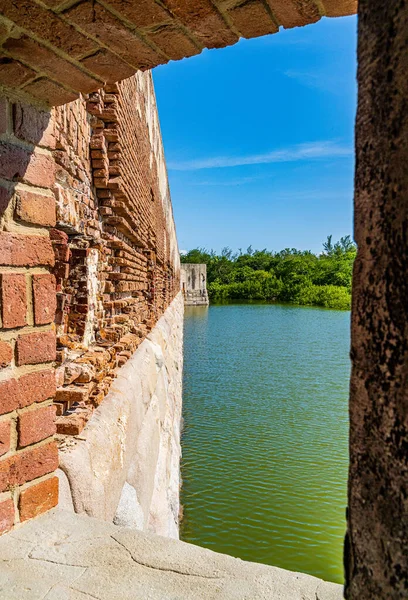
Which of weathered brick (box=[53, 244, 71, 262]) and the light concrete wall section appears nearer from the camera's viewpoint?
the light concrete wall section

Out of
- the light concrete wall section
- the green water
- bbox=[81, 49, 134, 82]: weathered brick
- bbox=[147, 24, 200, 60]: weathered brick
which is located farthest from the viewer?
the green water

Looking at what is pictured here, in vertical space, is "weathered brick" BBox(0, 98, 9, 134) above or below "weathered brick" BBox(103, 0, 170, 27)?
below

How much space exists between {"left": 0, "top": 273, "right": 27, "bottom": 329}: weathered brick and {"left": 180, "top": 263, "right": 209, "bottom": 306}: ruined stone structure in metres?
42.6

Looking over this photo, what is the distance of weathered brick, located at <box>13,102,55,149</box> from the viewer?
5.74 ft

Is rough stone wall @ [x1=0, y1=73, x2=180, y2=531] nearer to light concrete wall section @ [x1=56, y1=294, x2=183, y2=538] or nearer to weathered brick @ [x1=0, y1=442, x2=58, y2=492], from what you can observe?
weathered brick @ [x1=0, y1=442, x2=58, y2=492]

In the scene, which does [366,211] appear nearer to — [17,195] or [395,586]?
[395,586]

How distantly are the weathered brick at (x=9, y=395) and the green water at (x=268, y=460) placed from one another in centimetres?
371

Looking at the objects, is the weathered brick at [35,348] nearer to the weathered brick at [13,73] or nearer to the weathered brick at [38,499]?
the weathered brick at [38,499]

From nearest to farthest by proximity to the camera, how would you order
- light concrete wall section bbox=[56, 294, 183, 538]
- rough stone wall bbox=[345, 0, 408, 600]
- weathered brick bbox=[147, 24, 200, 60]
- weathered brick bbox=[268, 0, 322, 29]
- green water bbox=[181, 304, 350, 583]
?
rough stone wall bbox=[345, 0, 408, 600], weathered brick bbox=[268, 0, 322, 29], weathered brick bbox=[147, 24, 200, 60], light concrete wall section bbox=[56, 294, 183, 538], green water bbox=[181, 304, 350, 583]

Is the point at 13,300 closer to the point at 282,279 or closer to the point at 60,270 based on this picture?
the point at 60,270

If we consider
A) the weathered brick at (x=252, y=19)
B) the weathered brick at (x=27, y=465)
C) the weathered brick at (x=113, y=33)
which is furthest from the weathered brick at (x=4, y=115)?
the weathered brick at (x=27, y=465)

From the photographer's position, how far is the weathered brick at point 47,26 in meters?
1.31

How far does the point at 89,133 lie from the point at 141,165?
195cm

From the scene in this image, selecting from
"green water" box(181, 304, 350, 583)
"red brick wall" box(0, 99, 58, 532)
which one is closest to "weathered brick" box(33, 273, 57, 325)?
"red brick wall" box(0, 99, 58, 532)
